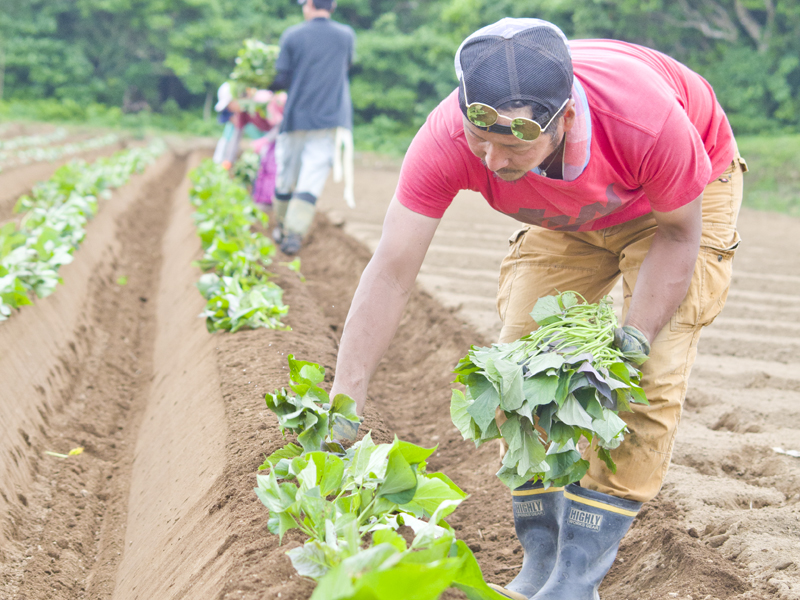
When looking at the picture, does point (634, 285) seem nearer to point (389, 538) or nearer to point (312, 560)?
point (389, 538)

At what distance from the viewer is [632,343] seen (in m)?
2.27

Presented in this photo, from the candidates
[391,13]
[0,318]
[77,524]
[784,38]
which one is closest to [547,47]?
[77,524]

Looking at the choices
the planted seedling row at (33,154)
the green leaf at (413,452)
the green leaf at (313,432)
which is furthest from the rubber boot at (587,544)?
the planted seedling row at (33,154)

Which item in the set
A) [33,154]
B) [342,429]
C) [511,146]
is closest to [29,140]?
[33,154]

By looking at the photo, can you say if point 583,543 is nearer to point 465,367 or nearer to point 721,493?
Answer: point 465,367

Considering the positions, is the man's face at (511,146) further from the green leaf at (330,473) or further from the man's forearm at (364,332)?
the green leaf at (330,473)

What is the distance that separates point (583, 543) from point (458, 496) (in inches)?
24.8

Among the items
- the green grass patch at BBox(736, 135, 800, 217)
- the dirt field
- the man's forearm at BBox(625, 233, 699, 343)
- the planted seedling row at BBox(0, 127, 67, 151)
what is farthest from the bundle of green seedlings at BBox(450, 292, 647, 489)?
the planted seedling row at BBox(0, 127, 67, 151)

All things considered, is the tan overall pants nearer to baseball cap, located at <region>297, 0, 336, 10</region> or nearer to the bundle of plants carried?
baseball cap, located at <region>297, 0, 336, 10</region>

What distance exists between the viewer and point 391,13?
110 ft

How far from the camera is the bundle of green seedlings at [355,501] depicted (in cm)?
157

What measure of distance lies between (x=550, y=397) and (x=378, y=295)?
1.85 ft

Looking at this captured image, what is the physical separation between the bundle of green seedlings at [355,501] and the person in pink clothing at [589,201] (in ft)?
0.37

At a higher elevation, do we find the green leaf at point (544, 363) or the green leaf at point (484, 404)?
the green leaf at point (544, 363)
